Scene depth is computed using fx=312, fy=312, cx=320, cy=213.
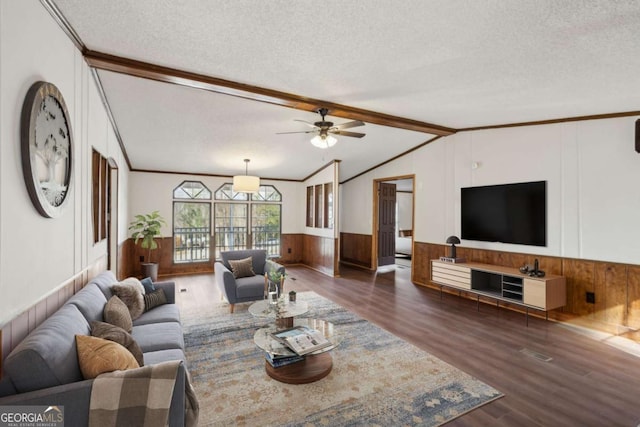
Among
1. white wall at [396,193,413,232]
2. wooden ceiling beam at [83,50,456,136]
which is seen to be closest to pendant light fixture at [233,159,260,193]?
wooden ceiling beam at [83,50,456,136]

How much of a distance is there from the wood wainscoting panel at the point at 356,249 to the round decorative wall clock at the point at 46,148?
6.46m

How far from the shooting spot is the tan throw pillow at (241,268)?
15.7ft

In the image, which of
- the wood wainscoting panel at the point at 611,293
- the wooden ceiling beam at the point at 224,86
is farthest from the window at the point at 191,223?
the wood wainscoting panel at the point at 611,293

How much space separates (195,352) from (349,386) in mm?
1655

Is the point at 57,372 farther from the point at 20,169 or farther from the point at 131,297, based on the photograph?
the point at 131,297

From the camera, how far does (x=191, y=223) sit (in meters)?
7.58

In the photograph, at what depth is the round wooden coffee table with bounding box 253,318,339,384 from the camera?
260 cm

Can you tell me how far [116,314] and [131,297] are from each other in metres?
0.55

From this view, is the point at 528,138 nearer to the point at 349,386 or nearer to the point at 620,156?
the point at 620,156

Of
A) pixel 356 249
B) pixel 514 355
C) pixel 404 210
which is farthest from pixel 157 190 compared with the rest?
pixel 404 210

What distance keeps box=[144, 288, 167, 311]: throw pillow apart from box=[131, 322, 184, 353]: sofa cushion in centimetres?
49

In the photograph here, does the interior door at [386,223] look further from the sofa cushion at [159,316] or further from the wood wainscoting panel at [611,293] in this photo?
the sofa cushion at [159,316]

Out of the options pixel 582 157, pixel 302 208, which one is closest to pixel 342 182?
pixel 302 208

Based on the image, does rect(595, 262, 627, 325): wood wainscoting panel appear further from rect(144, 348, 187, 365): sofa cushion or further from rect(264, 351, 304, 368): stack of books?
rect(144, 348, 187, 365): sofa cushion
